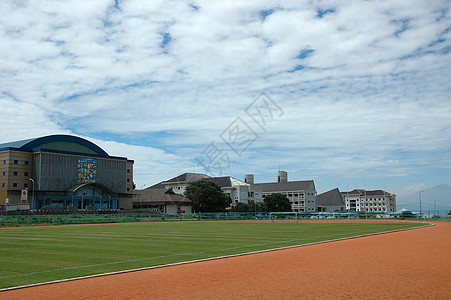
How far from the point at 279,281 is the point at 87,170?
8264 centimetres

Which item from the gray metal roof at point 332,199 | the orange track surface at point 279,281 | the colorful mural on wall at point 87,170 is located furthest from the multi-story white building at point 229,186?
the orange track surface at point 279,281

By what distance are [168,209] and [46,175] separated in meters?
28.6

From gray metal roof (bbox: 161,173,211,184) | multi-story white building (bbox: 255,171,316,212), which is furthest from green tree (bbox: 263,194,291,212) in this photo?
gray metal roof (bbox: 161,173,211,184)

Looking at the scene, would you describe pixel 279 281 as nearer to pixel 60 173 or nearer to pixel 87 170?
pixel 60 173

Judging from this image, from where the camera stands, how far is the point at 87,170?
285 ft

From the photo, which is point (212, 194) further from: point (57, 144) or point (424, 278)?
point (424, 278)

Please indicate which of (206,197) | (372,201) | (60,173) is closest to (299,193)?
(206,197)

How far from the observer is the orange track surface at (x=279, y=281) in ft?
28.6

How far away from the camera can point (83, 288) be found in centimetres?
965

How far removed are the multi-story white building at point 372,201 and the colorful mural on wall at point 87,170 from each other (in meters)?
104

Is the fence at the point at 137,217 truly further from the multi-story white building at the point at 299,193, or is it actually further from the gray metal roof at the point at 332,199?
the gray metal roof at the point at 332,199

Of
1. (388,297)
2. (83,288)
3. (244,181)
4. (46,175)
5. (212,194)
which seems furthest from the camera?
(244,181)

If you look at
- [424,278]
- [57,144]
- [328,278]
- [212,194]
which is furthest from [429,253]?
[57,144]

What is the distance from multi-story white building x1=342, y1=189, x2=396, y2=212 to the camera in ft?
511
